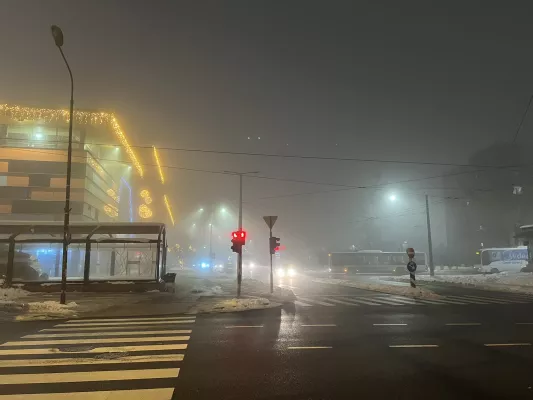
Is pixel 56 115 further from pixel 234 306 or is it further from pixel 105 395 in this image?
pixel 105 395

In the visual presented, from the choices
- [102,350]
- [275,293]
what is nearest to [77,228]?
[275,293]

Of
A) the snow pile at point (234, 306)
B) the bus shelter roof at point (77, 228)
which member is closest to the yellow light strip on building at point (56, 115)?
the bus shelter roof at point (77, 228)

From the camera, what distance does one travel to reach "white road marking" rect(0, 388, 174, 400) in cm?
542

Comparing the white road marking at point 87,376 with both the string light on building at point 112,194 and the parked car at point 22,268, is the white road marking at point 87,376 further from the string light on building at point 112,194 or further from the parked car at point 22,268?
the string light on building at point 112,194

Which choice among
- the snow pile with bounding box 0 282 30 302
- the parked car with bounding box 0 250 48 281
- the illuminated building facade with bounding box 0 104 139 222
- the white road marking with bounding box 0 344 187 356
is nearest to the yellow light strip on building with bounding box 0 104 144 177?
the illuminated building facade with bounding box 0 104 139 222

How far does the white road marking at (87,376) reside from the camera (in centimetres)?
619

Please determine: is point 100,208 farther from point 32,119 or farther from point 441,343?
point 441,343

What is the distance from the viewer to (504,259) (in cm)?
5359

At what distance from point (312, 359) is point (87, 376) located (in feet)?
12.9

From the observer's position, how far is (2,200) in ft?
149

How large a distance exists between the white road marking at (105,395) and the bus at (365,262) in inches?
1968

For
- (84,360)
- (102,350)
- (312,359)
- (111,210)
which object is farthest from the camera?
(111,210)

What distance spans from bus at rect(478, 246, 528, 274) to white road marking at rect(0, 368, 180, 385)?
2033 inches

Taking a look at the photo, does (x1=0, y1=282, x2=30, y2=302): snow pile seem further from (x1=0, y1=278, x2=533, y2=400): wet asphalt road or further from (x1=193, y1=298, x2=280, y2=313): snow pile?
(x1=193, y1=298, x2=280, y2=313): snow pile
